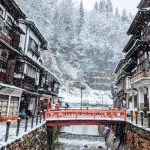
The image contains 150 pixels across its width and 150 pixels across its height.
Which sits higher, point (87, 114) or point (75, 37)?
point (75, 37)

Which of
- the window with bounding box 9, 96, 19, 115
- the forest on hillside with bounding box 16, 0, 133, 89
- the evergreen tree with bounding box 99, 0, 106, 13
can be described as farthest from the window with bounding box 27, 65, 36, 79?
the evergreen tree with bounding box 99, 0, 106, 13

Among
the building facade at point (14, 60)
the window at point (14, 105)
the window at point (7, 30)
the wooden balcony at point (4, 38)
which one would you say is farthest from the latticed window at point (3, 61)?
the window at point (14, 105)

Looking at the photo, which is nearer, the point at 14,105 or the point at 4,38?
the point at 4,38

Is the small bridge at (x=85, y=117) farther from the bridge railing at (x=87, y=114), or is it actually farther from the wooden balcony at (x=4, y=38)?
the wooden balcony at (x=4, y=38)

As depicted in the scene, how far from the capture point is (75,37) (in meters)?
113

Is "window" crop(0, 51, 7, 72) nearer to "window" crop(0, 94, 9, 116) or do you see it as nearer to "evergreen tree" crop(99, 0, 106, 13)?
"window" crop(0, 94, 9, 116)

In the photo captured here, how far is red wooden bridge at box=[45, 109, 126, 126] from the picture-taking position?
26109 mm

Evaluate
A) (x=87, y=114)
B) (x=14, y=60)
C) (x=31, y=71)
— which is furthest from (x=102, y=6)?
(x=14, y=60)

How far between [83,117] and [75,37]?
294ft

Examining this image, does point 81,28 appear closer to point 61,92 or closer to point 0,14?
point 61,92

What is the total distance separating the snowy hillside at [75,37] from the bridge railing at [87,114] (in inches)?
2499

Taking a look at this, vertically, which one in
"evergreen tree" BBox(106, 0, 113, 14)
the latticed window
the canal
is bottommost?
the canal

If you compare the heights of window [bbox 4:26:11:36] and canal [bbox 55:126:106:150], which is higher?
window [bbox 4:26:11:36]

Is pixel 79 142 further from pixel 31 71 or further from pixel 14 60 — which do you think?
pixel 14 60
